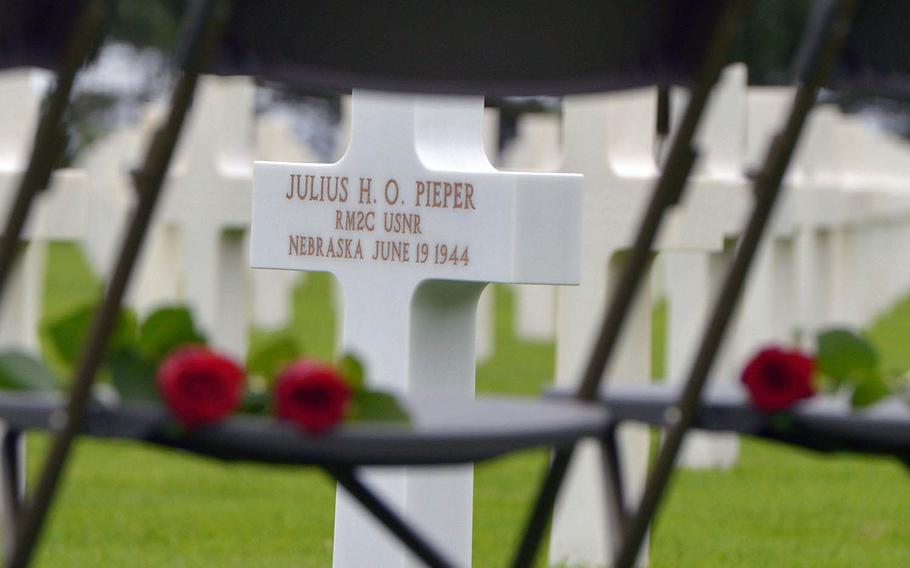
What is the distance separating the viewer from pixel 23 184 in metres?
2.32

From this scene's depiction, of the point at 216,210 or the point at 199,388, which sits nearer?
the point at 199,388

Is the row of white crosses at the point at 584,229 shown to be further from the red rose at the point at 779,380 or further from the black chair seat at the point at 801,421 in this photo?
the red rose at the point at 779,380

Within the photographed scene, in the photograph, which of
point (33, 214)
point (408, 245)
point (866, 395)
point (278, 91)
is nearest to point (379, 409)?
point (866, 395)

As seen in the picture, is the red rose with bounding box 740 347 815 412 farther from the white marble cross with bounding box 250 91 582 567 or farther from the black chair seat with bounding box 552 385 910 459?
the white marble cross with bounding box 250 91 582 567

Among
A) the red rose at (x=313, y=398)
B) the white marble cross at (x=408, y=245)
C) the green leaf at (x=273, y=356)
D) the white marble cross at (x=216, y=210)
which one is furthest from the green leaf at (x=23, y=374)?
the white marble cross at (x=216, y=210)

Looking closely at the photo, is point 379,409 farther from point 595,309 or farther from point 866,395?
point 595,309

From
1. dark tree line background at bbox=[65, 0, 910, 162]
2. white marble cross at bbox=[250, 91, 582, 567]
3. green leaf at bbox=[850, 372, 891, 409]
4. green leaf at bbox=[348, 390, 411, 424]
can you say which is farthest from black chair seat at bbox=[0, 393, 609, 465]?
dark tree line background at bbox=[65, 0, 910, 162]

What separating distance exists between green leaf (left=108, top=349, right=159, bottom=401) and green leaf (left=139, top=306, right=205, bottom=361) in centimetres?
4

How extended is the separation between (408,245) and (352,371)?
1675mm

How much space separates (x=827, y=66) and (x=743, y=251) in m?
0.25

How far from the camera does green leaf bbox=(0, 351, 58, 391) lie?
2.44 meters

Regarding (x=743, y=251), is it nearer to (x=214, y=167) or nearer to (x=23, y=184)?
(x=23, y=184)

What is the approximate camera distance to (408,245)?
3949 millimetres

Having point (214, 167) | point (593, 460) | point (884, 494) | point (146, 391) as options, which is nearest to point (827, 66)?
point (146, 391)
